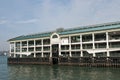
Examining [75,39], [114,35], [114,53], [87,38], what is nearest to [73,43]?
[75,39]

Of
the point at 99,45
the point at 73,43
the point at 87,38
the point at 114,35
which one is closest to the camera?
the point at 114,35

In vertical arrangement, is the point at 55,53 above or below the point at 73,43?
below

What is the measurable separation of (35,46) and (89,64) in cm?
3298

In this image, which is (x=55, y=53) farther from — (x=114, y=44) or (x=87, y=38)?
(x=114, y=44)

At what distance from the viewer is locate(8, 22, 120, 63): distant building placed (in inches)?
3041

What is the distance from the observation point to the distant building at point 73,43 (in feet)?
253

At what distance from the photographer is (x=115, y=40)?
249ft

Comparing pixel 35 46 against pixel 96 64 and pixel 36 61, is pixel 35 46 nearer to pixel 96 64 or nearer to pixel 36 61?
pixel 36 61

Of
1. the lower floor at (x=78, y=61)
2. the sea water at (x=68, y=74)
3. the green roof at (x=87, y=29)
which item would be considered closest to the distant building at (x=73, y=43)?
the green roof at (x=87, y=29)

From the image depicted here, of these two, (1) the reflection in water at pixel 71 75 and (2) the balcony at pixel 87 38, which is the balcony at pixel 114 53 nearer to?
(1) the reflection in water at pixel 71 75

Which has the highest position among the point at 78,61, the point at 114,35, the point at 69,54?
the point at 114,35

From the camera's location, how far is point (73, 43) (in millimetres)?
89250

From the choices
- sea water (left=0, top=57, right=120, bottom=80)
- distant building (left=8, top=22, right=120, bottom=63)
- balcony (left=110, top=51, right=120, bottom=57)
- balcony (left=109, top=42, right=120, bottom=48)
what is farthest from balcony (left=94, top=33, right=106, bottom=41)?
sea water (left=0, top=57, right=120, bottom=80)

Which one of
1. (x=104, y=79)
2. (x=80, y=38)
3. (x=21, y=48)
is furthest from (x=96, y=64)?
(x=21, y=48)
